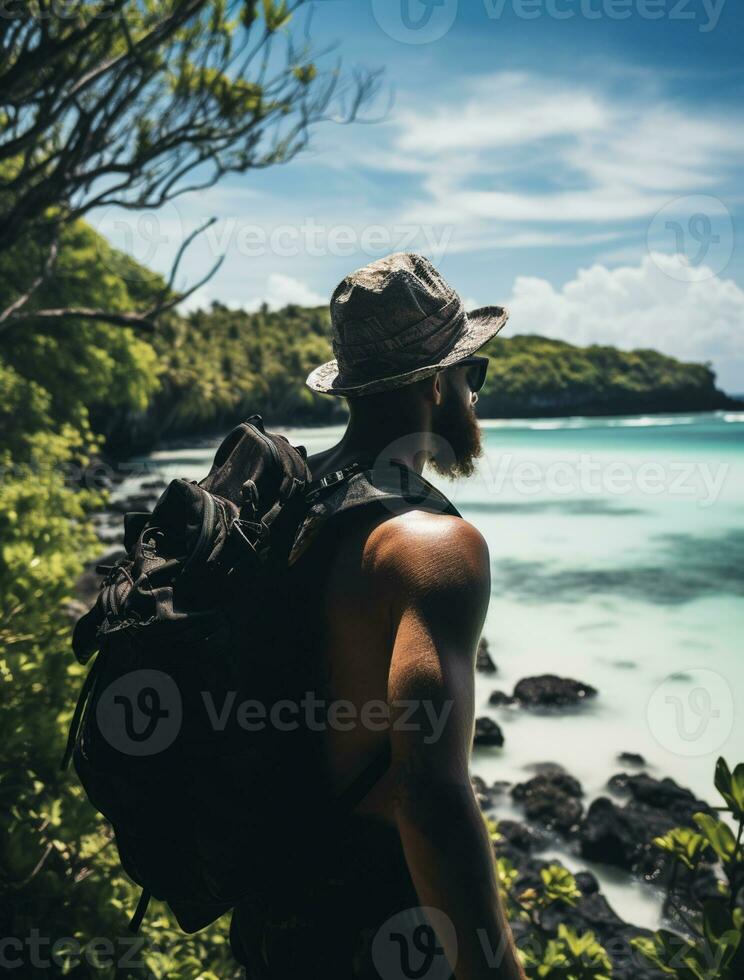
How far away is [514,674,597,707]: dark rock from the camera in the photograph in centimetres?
1367

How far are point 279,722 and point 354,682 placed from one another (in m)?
0.18

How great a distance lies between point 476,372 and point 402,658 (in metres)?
0.89

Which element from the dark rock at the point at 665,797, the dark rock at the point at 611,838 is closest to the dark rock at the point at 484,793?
the dark rock at the point at 611,838

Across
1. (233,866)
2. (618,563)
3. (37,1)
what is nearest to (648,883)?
(233,866)

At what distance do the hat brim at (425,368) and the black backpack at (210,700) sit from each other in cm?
21

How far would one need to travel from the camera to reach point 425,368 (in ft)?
6.13

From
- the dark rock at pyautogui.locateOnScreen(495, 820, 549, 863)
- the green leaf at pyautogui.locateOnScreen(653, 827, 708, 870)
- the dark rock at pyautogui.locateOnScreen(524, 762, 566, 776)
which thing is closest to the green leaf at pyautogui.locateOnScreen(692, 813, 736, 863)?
the green leaf at pyautogui.locateOnScreen(653, 827, 708, 870)

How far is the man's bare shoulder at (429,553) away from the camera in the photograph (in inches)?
58.3

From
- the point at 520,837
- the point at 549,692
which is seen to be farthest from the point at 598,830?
the point at 549,692

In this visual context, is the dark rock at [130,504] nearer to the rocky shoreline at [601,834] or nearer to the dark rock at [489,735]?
the dark rock at [489,735]

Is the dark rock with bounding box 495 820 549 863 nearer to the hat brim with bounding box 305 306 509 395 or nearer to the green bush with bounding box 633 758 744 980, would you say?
the green bush with bounding box 633 758 744 980

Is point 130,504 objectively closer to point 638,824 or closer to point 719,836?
point 638,824

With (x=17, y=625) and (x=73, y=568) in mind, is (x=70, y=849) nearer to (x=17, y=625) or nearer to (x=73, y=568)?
(x=17, y=625)

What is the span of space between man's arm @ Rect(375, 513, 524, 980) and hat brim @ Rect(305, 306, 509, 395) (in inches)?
19.5
